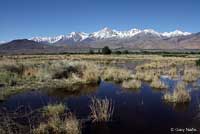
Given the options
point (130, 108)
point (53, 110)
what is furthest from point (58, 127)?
point (130, 108)

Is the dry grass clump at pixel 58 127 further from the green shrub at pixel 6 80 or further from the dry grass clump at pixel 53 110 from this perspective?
the green shrub at pixel 6 80

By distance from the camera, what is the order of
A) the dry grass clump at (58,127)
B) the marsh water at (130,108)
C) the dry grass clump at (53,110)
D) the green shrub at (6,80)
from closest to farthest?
the dry grass clump at (58,127), the marsh water at (130,108), the dry grass clump at (53,110), the green shrub at (6,80)

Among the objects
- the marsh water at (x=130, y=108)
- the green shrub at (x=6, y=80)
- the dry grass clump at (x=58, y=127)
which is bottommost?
the marsh water at (x=130, y=108)

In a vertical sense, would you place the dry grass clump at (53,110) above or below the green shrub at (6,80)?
below

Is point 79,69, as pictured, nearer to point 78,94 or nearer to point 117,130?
point 78,94

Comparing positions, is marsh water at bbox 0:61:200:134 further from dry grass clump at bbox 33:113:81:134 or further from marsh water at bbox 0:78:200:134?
dry grass clump at bbox 33:113:81:134

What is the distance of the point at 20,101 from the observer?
14.0 metres

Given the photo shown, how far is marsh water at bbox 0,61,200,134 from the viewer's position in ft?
31.1

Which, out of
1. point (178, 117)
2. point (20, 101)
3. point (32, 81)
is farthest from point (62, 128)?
point (32, 81)

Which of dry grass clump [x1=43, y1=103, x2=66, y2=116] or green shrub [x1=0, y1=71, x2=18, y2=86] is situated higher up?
green shrub [x1=0, y1=71, x2=18, y2=86]

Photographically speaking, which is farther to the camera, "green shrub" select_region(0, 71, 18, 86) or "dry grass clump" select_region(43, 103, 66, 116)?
"green shrub" select_region(0, 71, 18, 86)

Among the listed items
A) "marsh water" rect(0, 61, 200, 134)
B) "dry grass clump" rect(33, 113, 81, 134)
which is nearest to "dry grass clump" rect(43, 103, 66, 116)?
"marsh water" rect(0, 61, 200, 134)

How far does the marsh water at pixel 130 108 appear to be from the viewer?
31.1 ft

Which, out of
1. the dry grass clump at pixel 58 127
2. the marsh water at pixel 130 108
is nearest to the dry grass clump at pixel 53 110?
the marsh water at pixel 130 108
